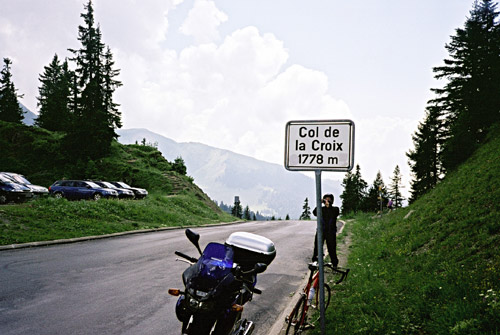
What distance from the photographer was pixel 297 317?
454cm

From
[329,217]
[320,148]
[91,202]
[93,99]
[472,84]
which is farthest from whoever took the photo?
[93,99]

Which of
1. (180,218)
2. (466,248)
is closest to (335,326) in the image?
(466,248)

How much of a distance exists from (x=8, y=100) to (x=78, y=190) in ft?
142

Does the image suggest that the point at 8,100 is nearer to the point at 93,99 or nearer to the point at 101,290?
the point at 93,99

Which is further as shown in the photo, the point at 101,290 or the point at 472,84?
the point at 472,84

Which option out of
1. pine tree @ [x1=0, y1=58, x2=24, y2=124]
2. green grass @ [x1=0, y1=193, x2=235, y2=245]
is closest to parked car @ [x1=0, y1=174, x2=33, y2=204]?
green grass @ [x1=0, y1=193, x2=235, y2=245]

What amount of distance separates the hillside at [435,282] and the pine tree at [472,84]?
1212 centimetres

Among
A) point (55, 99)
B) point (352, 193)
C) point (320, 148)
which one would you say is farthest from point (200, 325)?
point (352, 193)

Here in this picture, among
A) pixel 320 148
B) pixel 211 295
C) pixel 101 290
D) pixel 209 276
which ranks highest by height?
pixel 320 148

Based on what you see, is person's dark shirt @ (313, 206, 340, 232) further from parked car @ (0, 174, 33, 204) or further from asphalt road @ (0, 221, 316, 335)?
parked car @ (0, 174, 33, 204)

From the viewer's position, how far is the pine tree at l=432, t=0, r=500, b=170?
67.4 feet

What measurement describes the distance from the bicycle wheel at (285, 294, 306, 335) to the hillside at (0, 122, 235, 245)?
32.2 feet

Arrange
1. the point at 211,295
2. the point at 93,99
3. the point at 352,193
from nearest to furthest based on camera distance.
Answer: the point at 211,295 < the point at 93,99 < the point at 352,193

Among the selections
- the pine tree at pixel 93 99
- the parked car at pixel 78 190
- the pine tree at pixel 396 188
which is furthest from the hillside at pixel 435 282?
the pine tree at pixel 396 188
